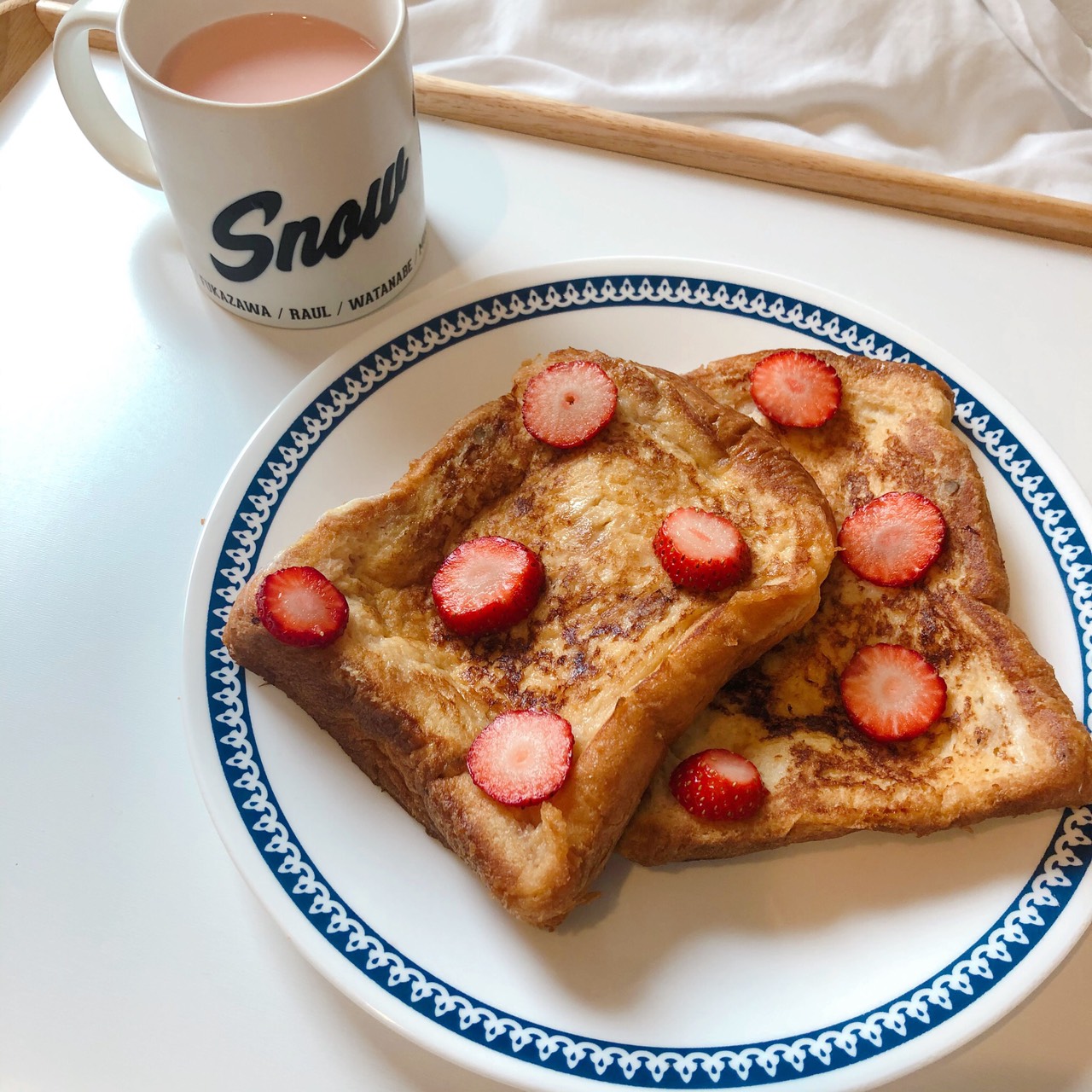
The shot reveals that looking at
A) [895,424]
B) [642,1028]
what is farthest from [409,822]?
[895,424]

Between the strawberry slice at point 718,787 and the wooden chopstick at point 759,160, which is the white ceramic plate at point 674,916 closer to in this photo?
the strawberry slice at point 718,787

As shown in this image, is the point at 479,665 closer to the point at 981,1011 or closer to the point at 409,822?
the point at 409,822

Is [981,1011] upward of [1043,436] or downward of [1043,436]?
downward

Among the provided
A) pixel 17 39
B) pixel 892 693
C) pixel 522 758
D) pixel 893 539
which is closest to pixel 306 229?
pixel 522 758

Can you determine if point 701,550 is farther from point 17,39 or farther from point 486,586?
point 17,39

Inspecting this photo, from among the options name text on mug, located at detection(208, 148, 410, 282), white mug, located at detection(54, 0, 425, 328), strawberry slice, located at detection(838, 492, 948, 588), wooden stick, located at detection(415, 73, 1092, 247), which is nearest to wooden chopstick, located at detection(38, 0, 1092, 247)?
wooden stick, located at detection(415, 73, 1092, 247)

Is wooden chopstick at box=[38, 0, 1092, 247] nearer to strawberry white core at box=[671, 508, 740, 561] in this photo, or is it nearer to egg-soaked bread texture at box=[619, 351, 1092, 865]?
egg-soaked bread texture at box=[619, 351, 1092, 865]
